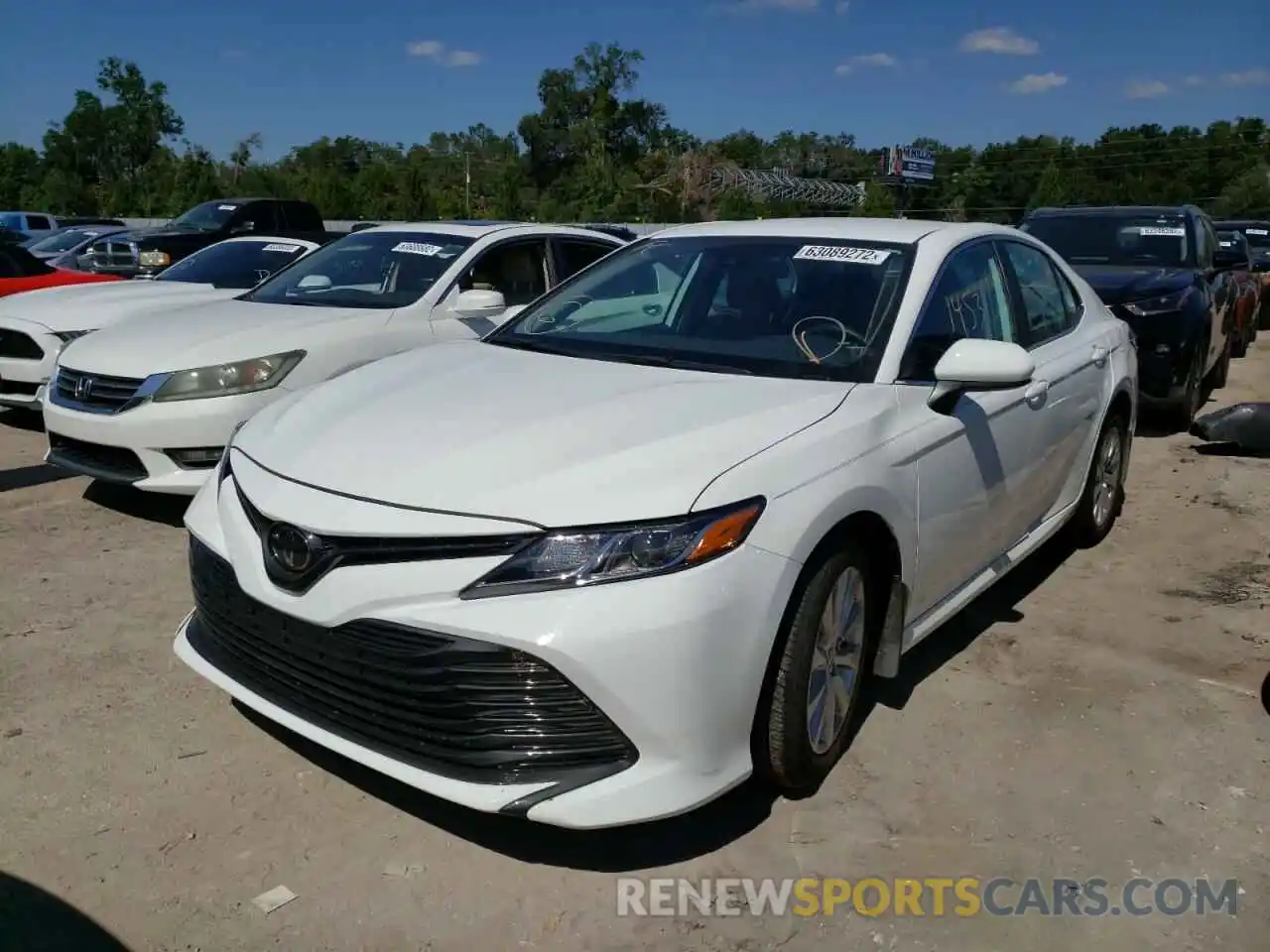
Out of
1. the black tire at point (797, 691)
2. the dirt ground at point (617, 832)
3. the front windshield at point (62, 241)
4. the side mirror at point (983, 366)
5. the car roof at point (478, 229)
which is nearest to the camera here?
the dirt ground at point (617, 832)

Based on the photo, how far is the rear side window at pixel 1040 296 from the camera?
4.46m

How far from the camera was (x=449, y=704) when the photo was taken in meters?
2.51

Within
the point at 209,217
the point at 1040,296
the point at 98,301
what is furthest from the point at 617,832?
the point at 209,217

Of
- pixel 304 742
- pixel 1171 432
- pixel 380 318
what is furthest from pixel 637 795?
pixel 1171 432

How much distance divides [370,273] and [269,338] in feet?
3.71

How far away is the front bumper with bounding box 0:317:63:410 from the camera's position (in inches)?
282

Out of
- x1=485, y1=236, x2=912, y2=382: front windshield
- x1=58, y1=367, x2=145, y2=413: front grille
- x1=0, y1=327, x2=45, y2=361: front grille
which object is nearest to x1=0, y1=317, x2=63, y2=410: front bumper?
x1=0, y1=327, x2=45, y2=361: front grille

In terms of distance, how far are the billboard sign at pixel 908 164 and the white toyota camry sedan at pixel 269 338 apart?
7181cm

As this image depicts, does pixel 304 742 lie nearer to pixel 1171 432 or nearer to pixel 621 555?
pixel 621 555

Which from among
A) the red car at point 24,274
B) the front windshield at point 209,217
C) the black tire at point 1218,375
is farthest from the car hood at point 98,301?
the black tire at point 1218,375

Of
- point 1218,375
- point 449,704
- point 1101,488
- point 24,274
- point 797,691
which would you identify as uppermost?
point 24,274

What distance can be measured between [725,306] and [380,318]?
2.65 metres

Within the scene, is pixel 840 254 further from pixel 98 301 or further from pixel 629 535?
pixel 98 301

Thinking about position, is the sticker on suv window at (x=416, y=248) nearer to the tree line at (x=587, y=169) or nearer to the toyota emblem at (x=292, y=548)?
the toyota emblem at (x=292, y=548)
